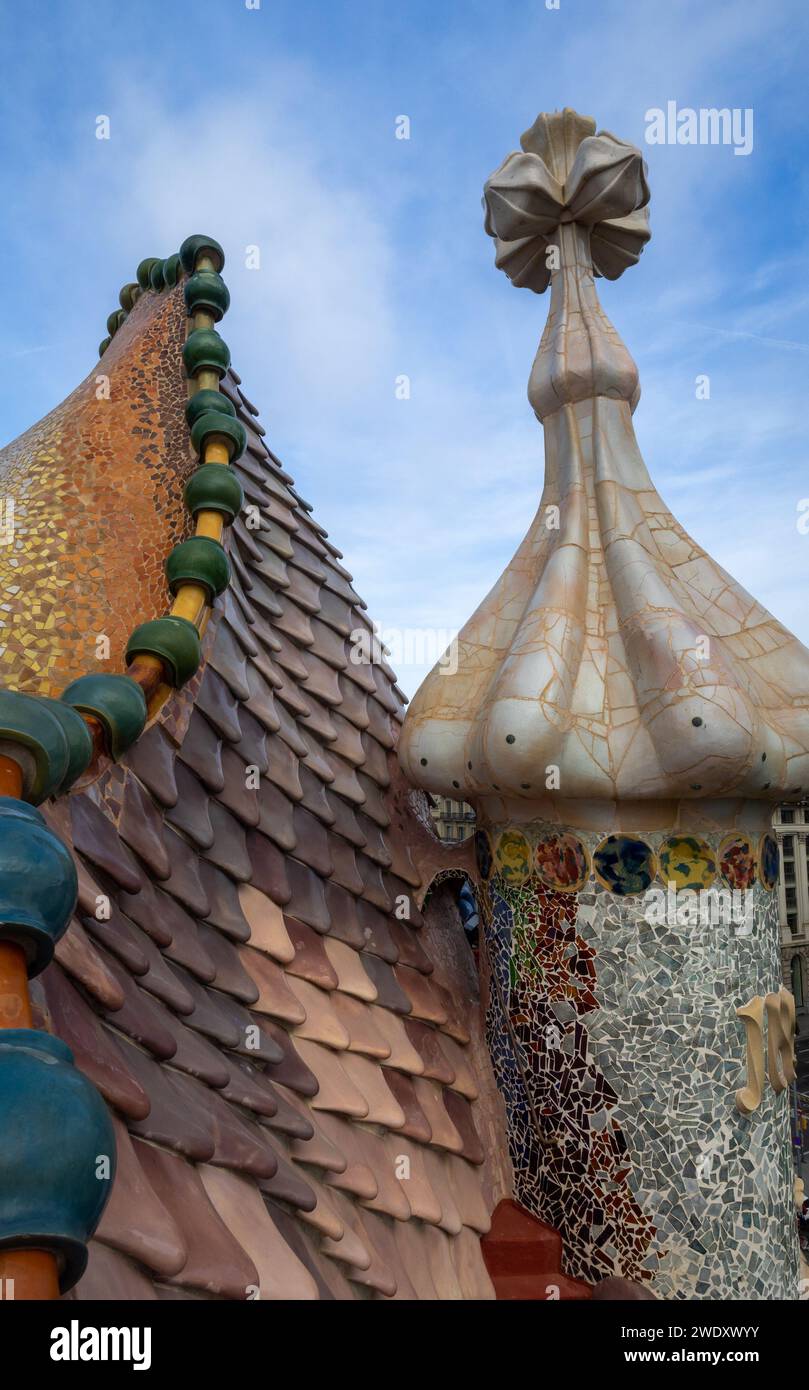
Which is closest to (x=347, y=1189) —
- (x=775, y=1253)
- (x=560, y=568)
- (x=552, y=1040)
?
(x=552, y=1040)

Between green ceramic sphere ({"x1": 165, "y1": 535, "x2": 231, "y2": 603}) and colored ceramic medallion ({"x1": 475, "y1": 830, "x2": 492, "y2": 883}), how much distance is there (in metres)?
1.32

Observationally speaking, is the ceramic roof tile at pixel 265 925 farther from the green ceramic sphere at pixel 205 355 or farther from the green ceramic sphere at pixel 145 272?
the green ceramic sphere at pixel 145 272

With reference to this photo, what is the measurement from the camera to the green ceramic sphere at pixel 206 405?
12.0 ft

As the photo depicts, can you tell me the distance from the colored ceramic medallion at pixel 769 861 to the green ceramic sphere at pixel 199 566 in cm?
198

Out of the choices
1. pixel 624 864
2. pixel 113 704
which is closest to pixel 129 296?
pixel 113 704

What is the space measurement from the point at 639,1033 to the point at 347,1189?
101cm

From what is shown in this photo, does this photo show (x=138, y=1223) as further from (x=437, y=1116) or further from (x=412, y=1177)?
(x=437, y=1116)

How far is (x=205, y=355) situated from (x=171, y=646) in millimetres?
1680

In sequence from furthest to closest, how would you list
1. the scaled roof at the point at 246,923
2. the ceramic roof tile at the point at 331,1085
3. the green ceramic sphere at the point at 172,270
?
the green ceramic sphere at the point at 172,270
the ceramic roof tile at the point at 331,1085
the scaled roof at the point at 246,923

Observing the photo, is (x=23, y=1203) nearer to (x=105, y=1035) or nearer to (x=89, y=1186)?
(x=89, y=1186)

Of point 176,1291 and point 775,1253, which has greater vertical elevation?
point 176,1291

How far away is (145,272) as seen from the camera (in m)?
4.82

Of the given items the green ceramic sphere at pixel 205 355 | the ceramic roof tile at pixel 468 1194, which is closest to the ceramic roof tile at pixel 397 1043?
the ceramic roof tile at pixel 468 1194
